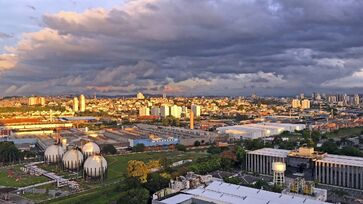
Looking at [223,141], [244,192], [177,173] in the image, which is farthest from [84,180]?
[223,141]

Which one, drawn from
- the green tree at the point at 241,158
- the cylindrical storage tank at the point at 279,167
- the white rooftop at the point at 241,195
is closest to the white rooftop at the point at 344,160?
the cylindrical storage tank at the point at 279,167

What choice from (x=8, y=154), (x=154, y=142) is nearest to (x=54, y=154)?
(x=8, y=154)

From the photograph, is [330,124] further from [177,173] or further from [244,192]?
[244,192]

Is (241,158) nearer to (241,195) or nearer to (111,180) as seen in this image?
(111,180)

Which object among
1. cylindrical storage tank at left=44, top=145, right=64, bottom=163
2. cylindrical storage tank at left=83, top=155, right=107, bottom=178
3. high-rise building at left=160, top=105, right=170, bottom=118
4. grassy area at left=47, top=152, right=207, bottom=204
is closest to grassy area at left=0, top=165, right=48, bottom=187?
cylindrical storage tank at left=44, top=145, right=64, bottom=163

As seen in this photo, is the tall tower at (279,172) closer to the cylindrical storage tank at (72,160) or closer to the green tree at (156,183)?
the green tree at (156,183)

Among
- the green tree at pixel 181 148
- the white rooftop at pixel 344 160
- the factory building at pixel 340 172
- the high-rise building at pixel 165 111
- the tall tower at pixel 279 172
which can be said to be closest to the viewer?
the tall tower at pixel 279 172
